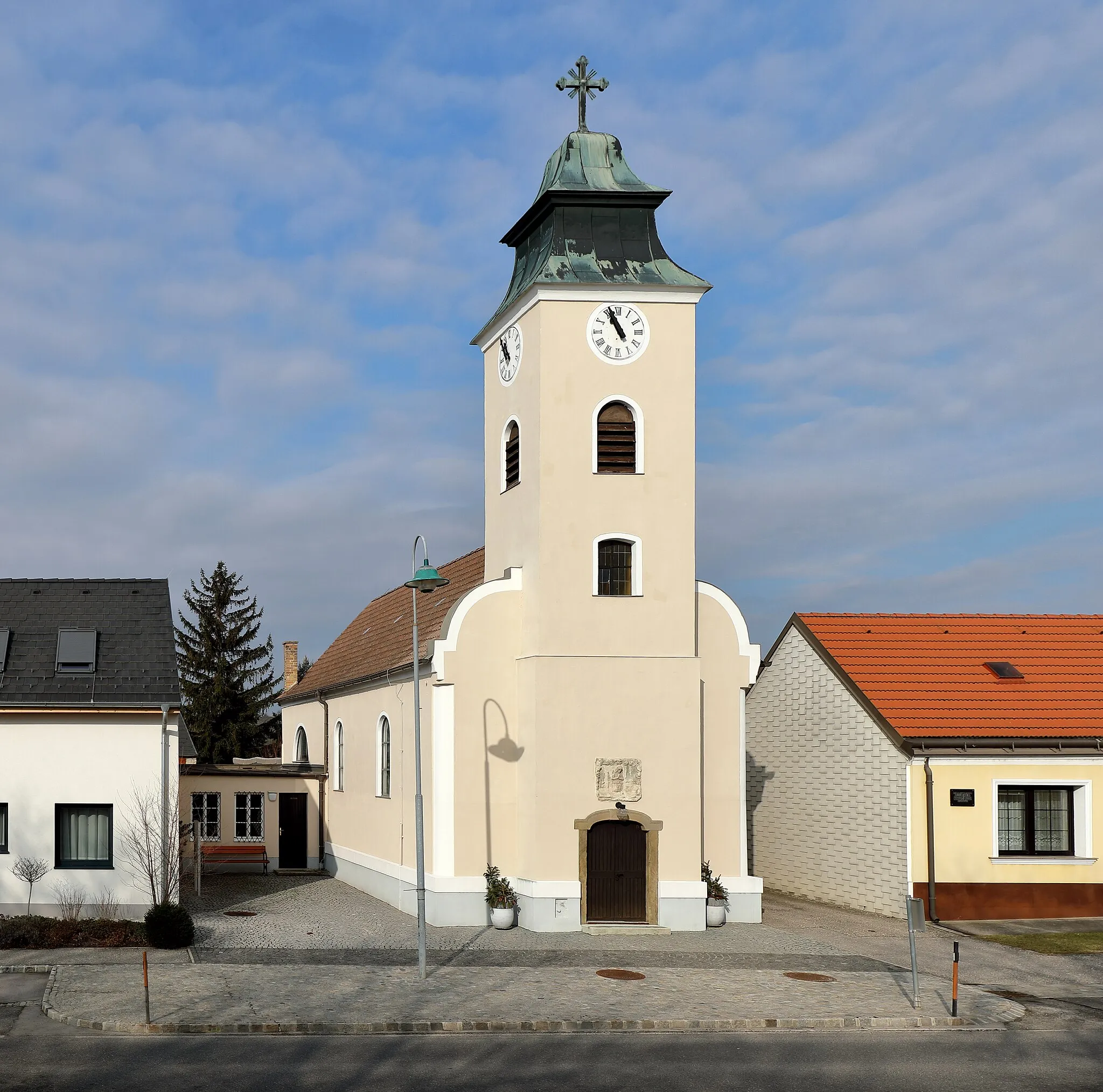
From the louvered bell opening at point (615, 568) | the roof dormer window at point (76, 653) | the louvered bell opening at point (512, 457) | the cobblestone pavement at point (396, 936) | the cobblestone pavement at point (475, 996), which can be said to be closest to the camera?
the cobblestone pavement at point (475, 996)

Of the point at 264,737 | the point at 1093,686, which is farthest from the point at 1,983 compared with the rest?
the point at 264,737

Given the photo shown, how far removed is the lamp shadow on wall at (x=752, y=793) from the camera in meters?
33.9

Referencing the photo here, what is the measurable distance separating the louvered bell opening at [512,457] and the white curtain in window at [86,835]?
33.5 ft

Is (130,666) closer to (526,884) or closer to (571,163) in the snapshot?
(526,884)

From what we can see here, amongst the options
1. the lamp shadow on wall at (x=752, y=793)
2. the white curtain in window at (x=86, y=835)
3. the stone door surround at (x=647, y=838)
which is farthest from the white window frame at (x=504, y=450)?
the lamp shadow on wall at (x=752, y=793)

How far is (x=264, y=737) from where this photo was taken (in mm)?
66438

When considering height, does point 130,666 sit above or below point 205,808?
above

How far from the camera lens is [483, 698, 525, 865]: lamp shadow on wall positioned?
86.6ft

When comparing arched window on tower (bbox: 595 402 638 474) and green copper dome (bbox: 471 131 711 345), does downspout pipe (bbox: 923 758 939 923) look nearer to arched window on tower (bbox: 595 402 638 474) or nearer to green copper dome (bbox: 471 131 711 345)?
arched window on tower (bbox: 595 402 638 474)

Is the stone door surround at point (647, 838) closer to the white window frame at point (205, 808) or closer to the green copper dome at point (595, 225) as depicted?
the green copper dome at point (595, 225)

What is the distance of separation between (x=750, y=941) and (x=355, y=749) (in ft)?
44.6

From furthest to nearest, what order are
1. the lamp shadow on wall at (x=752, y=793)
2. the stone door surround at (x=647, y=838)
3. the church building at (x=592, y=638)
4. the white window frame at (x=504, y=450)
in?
the lamp shadow on wall at (x=752, y=793) → the white window frame at (x=504, y=450) → the church building at (x=592, y=638) → the stone door surround at (x=647, y=838)

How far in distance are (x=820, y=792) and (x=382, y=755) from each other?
1010cm

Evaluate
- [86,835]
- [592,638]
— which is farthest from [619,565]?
[86,835]
